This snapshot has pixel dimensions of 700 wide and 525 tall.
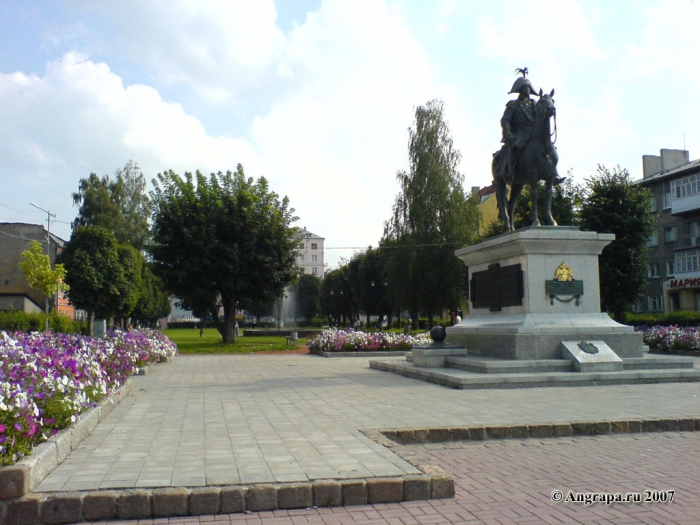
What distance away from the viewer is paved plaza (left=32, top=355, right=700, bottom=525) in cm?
534

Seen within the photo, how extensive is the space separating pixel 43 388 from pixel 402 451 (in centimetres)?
392

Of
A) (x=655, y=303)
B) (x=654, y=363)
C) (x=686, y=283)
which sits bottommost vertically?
(x=654, y=363)

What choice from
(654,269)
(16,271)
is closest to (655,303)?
(654,269)

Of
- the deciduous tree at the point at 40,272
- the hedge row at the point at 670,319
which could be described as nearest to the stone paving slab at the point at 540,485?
the deciduous tree at the point at 40,272

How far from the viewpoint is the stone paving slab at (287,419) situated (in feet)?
19.3

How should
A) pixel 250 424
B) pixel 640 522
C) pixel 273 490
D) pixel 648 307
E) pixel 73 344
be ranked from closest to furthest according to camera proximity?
pixel 640 522 → pixel 273 490 → pixel 250 424 → pixel 73 344 → pixel 648 307

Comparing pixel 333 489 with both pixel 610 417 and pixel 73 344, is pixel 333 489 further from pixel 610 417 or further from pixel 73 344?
pixel 73 344

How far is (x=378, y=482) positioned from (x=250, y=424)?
3418 mm

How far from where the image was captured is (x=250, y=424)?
862cm

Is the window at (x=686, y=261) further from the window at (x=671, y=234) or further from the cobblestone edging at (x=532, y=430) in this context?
the cobblestone edging at (x=532, y=430)

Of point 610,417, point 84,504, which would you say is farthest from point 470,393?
point 84,504

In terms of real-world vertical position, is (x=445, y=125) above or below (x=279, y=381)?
above

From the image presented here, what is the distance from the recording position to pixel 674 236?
5166 cm

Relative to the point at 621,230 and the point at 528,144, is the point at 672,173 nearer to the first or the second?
the point at 621,230
